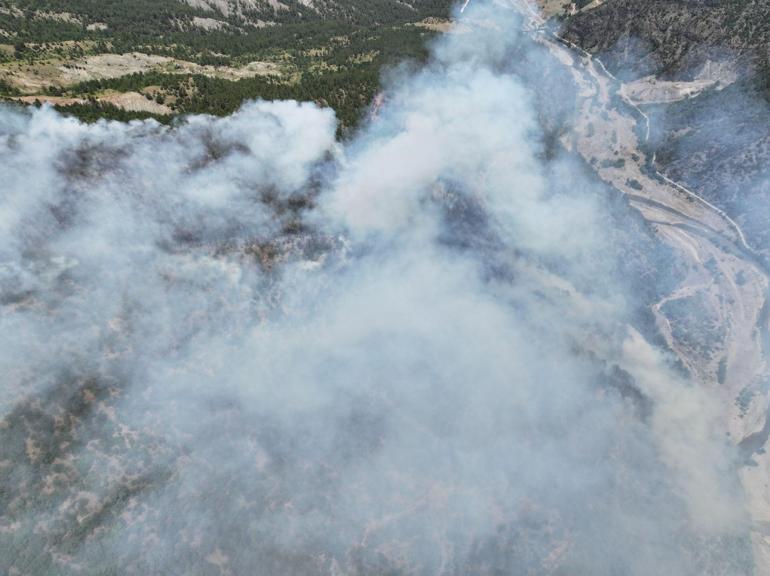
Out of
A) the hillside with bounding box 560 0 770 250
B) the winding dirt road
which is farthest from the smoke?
the hillside with bounding box 560 0 770 250

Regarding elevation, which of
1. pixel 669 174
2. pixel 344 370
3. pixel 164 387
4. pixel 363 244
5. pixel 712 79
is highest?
pixel 712 79

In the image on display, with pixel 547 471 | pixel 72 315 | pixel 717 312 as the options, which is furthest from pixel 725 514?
pixel 72 315

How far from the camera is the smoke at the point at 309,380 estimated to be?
33.8m

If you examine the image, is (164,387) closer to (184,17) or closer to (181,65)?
(181,65)

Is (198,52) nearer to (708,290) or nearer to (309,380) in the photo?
(309,380)

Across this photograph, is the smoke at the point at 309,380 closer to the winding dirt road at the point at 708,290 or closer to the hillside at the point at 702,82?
the winding dirt road at the point at 708,290

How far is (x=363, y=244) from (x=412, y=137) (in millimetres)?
21277

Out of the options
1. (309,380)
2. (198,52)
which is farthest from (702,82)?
(198,52)

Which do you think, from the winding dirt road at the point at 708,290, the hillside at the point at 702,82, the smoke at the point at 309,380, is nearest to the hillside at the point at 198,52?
the smoke at the point at 309,380

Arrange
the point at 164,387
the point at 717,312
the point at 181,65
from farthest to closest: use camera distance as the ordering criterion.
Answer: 1. the point at 181,65
2. the point at 717,312
3. the point at 164,387

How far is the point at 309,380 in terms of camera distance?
1671 inches

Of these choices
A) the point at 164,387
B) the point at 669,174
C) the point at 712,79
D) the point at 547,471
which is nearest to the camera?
the point at 164,387

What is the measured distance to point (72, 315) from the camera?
1506 inches

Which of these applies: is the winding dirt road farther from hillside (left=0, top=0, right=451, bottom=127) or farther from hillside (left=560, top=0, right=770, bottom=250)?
hillside (left=0, top=0, right=451, bottom=127)
